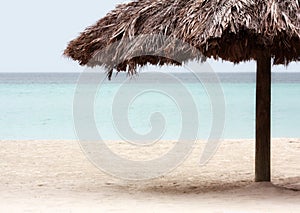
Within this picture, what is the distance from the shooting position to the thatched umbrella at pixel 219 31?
542cm

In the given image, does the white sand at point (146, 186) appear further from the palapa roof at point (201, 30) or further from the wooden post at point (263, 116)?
the palapa roof at point (201, 30)

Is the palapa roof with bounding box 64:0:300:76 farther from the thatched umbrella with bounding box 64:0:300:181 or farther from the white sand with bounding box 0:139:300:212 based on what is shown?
the white sand with bounding box 0:139:300:212

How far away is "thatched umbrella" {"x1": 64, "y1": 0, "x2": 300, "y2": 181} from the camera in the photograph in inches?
213

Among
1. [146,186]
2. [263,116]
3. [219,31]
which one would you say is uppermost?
[219,31]

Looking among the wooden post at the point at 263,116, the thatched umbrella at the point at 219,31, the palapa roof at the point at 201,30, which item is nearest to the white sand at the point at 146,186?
the wooden post at the point at 263,116

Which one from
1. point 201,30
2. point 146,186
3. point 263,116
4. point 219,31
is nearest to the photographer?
point 219,31

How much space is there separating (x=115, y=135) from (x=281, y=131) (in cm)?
441

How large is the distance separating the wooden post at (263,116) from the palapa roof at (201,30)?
0.58 feet

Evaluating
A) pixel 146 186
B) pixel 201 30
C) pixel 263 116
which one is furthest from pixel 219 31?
pixel 146 186

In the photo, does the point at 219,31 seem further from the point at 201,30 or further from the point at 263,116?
the point at 263,116

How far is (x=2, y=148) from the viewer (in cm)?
1072

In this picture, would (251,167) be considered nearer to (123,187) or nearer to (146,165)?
(146,165)

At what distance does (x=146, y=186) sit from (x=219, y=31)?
89.8 inches

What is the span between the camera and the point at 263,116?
6383mm
